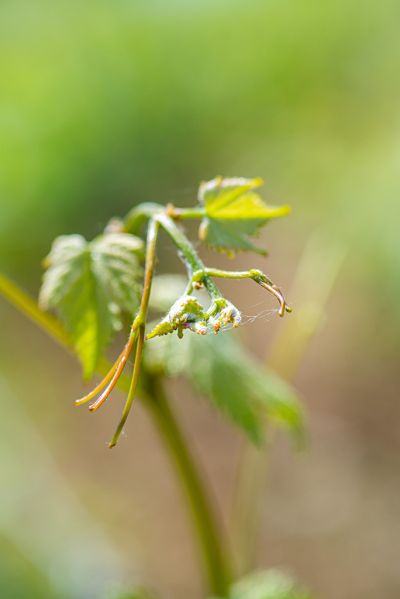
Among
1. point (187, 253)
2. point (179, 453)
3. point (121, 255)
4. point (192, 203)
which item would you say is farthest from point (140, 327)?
point (192, 203)

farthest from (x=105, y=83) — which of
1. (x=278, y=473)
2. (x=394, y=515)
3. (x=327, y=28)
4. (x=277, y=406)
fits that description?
(x=277, y=406)

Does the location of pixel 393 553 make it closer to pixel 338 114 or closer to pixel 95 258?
pixel 95 258

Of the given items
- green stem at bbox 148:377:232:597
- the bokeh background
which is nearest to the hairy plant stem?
green stem at bbox 148:377:232:597

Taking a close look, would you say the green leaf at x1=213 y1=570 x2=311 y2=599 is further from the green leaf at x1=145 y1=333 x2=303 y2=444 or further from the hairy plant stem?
the green leaf at x1=145 y1=333 x2=303 y2=444

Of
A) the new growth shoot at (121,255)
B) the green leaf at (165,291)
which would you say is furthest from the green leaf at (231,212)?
the green leaf at (165,291)

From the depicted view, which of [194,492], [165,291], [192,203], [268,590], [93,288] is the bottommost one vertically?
[192,203]

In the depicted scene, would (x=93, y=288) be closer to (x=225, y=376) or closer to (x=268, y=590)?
(x=225, y=376)
